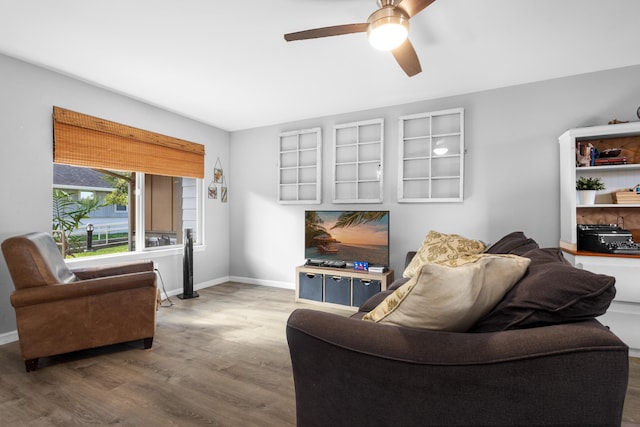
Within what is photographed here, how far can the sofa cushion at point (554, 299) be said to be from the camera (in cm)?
90

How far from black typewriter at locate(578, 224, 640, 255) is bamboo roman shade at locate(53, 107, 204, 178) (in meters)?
4.54

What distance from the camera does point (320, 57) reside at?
2.70 meters

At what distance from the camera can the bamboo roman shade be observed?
3051 mm

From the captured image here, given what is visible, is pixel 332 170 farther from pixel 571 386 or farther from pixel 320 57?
pixel 571 386

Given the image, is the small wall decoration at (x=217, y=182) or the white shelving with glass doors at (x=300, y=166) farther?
the small wall decoration at (x=217, y=182)

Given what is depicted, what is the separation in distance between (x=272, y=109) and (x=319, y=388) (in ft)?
11.8

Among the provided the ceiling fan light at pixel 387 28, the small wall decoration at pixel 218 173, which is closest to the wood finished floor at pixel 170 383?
the ceiling fan light at pixel 387 28

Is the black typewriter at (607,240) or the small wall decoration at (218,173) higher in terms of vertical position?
the small wall decoration at (218,173)

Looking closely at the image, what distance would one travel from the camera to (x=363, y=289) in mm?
3539

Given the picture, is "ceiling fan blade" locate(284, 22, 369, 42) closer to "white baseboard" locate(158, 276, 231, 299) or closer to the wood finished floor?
the wood finished floor

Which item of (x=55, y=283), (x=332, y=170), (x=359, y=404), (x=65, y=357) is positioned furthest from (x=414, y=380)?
(x=332, y=170)

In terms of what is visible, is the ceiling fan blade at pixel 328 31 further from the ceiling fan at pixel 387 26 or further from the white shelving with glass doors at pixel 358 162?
the white shelving with glass doors at pixel 358 162

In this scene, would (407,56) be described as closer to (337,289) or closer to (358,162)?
(358,162)

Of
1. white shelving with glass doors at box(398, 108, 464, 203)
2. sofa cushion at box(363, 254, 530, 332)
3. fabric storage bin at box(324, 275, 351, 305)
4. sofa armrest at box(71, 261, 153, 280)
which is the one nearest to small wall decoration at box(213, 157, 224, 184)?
sofa armrest at box(71, 261, 153, 280)
